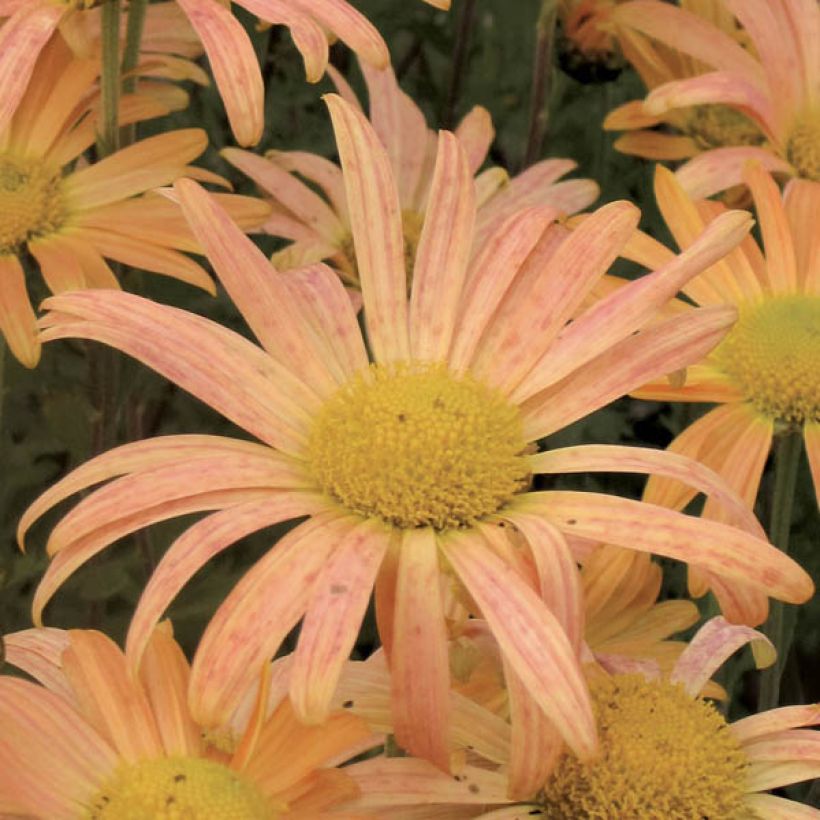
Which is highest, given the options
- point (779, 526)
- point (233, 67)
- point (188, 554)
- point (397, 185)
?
point (397, 185)

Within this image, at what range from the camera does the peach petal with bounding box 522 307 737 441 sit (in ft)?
3.32

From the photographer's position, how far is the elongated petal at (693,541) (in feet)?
2.87

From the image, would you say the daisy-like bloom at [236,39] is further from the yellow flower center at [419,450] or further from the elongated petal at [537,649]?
the elongated petal at [537,649]

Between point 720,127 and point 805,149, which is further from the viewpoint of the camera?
point 720,127

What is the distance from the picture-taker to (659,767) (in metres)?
0.99

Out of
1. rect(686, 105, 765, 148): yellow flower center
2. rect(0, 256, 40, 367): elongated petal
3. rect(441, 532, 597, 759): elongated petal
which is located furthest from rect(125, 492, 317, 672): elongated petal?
rect(686, 105, 765, 148): yellow flower center

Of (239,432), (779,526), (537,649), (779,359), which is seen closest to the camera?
(537,649)

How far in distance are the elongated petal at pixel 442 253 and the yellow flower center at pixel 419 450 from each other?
0.16 ft

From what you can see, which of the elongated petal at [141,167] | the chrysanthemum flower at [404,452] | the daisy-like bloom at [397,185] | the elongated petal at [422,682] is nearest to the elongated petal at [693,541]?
the chrysanthemum flower at [404,452]

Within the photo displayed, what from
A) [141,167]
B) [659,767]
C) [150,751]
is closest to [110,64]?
[141,167]

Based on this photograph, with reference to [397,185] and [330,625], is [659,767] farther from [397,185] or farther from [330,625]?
[397,185]

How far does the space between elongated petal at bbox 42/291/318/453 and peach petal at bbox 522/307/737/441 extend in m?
0.14

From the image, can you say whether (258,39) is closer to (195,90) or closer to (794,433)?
(195,90)

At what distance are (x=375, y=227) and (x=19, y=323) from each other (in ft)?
1.00
